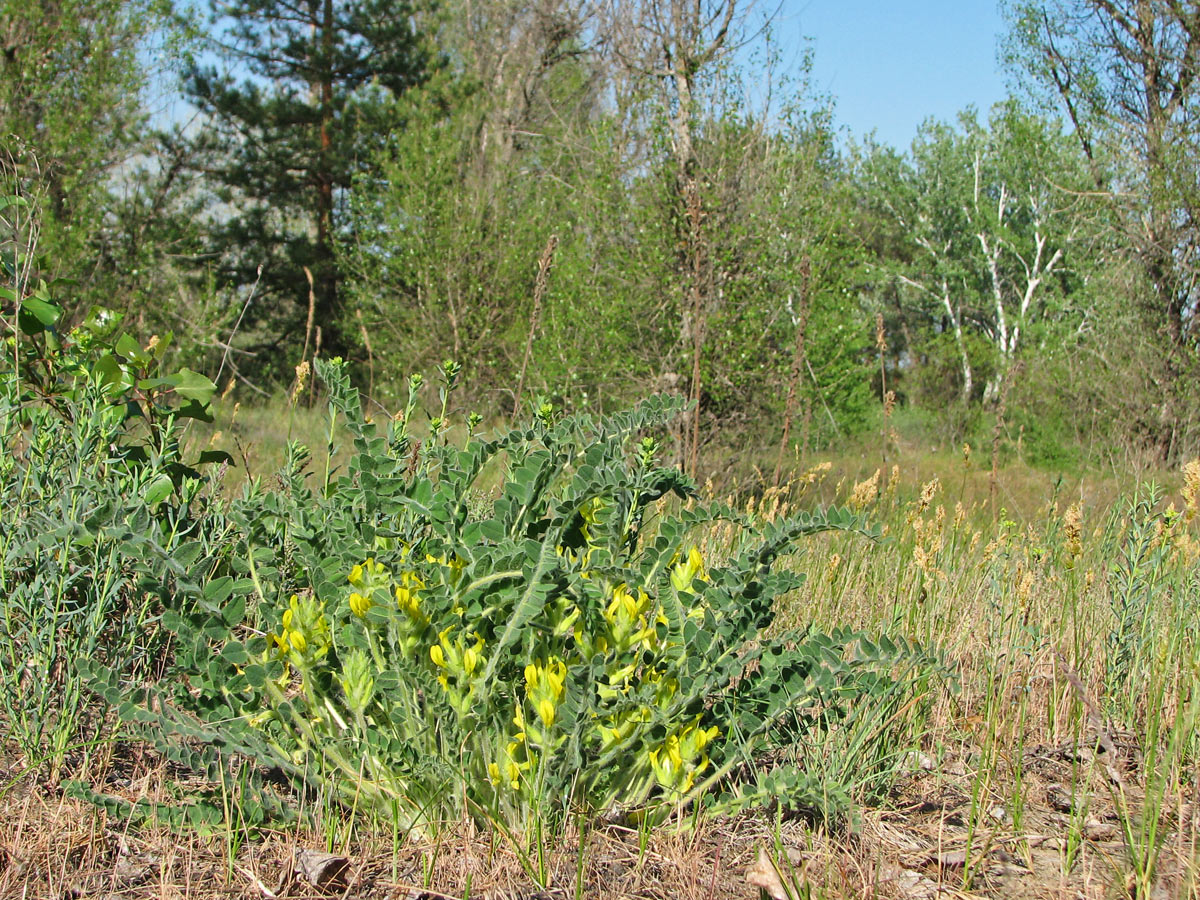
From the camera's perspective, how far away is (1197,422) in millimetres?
11312

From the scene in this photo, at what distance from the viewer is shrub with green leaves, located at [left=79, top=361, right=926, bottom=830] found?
59.5 inches

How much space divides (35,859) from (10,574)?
686 mm

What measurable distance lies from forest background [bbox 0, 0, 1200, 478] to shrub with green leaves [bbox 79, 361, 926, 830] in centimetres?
221

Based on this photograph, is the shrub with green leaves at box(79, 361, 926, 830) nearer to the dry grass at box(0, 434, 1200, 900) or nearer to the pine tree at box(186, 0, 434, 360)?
the dry grass at box(0, 434, 1200, 900)

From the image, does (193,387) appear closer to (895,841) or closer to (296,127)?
(895,841)

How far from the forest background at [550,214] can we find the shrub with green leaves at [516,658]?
2.21m

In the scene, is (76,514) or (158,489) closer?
(76,514)

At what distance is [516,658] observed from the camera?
63.2 inches

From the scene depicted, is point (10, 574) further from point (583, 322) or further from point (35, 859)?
point (583, 322)

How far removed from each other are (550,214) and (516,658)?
12996mm

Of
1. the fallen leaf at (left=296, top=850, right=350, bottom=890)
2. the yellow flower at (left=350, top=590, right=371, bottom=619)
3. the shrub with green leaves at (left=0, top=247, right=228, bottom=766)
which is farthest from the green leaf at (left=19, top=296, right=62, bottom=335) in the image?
the fallen leaf at (left=296, top=850, right=350, bottom=890)

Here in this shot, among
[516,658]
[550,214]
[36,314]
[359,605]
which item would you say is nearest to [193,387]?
[36,314]

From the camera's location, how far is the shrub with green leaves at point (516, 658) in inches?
59.5

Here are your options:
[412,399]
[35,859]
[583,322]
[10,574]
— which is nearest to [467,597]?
[412,399]
